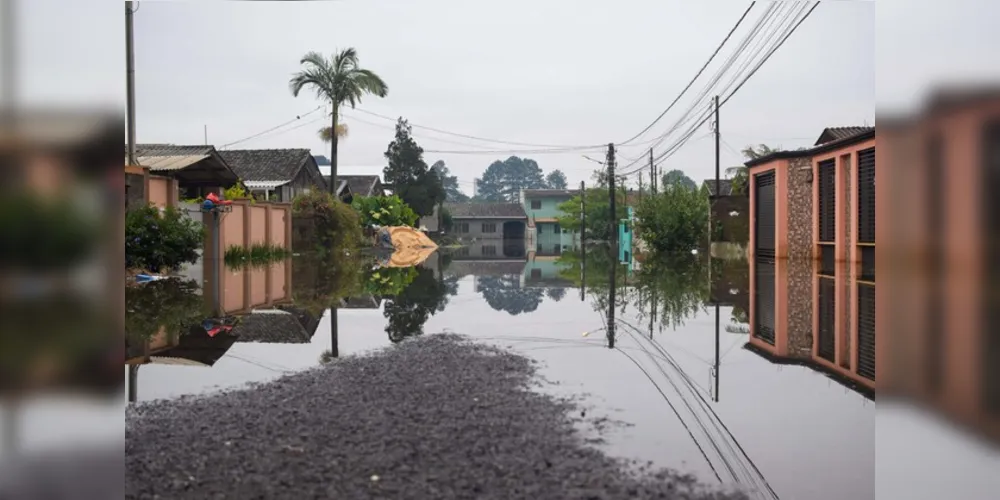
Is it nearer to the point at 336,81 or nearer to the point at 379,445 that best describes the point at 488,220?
the point at 336,81

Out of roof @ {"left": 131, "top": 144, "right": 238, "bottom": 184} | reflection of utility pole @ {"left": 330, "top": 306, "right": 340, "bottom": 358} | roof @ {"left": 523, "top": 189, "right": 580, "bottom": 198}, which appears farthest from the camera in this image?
roof @ {"left": 523, "top": 189, "right": 580, "bottom": 198}

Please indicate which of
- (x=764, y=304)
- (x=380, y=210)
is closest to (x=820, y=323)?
(x=764, y=304)

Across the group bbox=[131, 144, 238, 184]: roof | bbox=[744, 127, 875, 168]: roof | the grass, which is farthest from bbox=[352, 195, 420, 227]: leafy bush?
bbox=[744, 127, 875, 168]: roof

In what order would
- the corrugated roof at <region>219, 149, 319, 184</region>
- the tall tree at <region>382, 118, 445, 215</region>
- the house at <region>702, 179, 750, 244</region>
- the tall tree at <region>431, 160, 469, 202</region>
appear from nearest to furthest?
1. the house at <region>702, 179, 750, 244</region>
2. the corrugated roof at <region>219, 149, 319, 184</region>
3. the tall tree at <region>382, 118, 445, 215</region>
4. the tall tree at <region>431, 160, 469, 202</region>

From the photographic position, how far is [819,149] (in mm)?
23250

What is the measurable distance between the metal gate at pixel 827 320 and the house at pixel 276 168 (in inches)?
1218

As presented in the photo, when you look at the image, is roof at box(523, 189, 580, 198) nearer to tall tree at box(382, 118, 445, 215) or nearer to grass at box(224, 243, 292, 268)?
tall tree at box(382, 118, 445, 215)

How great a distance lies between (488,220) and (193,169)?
54.5 m

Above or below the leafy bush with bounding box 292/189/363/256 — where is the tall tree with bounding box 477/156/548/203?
above

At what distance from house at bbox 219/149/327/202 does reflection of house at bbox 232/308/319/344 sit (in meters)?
30.1

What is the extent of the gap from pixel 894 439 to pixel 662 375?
2606 mm

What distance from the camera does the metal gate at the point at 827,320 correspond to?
8.12 meters

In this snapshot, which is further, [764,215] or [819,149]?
[764,215]

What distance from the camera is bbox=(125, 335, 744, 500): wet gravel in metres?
3.69
